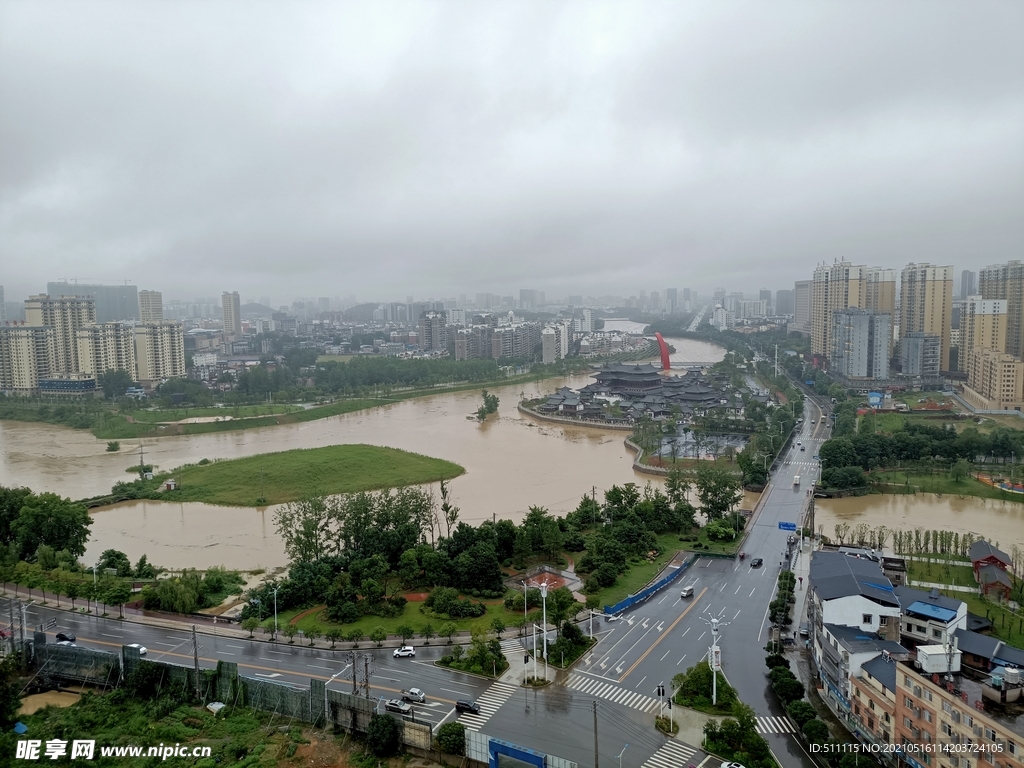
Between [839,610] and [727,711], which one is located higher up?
[839,610]

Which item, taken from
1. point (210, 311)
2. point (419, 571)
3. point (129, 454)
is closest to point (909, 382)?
point (419, 571)

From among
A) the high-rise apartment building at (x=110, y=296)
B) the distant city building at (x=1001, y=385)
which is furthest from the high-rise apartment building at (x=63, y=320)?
the high-rise apartment building at (x=110, y=296)

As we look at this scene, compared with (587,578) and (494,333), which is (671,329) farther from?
(587,578)

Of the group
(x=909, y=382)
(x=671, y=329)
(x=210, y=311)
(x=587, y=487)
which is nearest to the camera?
(x=587, y=487)

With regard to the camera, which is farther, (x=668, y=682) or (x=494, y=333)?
(x=494, y=333)

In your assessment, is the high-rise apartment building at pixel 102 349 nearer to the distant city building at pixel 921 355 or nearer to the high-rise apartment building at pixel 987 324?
the distant city building at pixel 921 355

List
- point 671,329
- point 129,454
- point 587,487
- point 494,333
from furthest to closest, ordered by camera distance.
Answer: point 671,329 → point 494,333 → point 129,454 → point 587,487

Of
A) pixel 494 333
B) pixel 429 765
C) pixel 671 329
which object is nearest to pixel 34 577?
pixel 429 765
